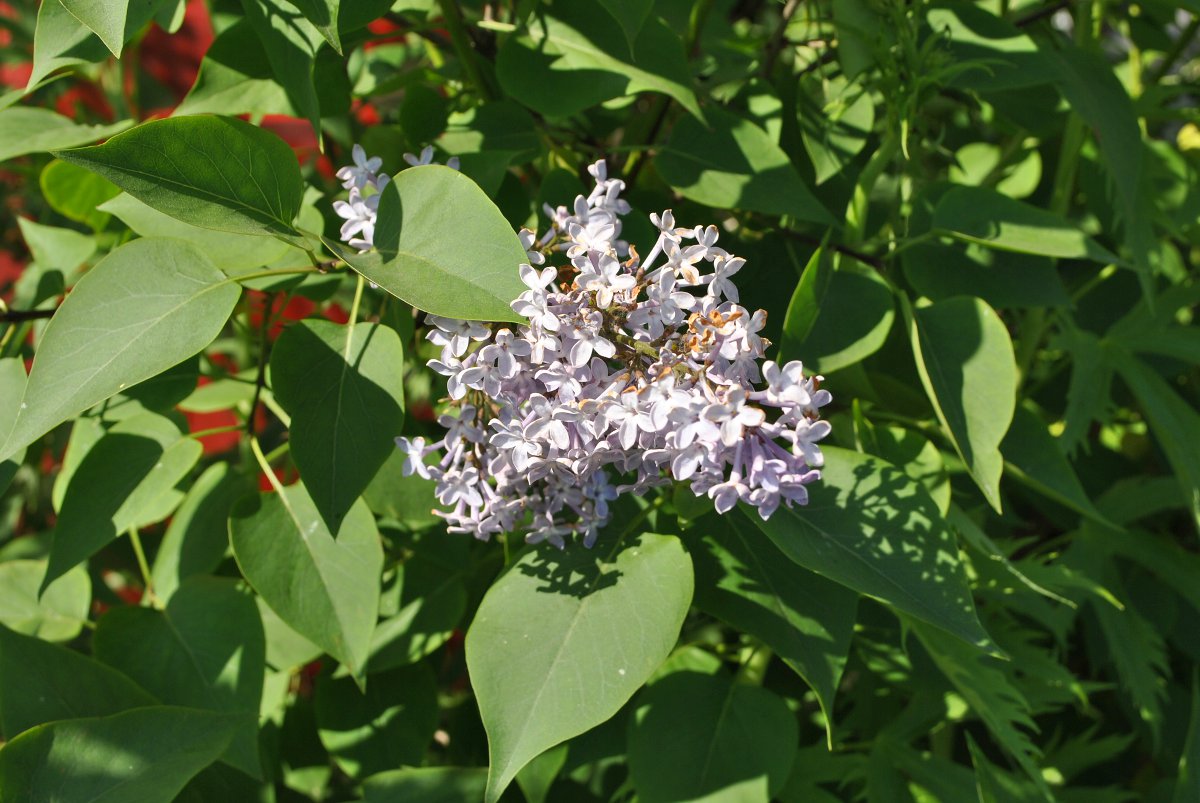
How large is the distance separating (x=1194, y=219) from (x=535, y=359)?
680 millimetres

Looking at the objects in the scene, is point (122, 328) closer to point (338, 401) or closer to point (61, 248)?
point (338, 401)

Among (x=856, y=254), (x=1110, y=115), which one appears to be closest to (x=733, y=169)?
(x=856, y=254)

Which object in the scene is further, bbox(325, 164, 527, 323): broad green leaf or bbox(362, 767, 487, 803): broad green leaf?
bbox(362, 767, 487, 803): broad green leaf

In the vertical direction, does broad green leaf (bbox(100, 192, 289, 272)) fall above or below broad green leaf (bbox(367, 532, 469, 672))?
above

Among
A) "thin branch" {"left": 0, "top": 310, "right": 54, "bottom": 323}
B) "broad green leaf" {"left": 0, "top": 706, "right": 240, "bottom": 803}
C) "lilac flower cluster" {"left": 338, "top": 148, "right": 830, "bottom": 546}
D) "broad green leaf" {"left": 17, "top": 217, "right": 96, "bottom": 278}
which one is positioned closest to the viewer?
"lilac flower cluster" {"left": 338, "top": 148, "right": 830, "bottom": 546}

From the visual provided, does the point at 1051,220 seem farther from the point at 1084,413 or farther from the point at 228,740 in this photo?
the point at 228,740

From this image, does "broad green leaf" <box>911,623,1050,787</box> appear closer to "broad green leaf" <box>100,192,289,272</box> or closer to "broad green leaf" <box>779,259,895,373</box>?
"broad green leaf" <box>779,259,895,373</box>

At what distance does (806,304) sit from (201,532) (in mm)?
451

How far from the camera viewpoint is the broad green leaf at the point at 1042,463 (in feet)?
2.23

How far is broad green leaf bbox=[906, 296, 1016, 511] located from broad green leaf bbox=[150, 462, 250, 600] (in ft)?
1.57

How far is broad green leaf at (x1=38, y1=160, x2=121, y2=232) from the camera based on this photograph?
76 centimetres

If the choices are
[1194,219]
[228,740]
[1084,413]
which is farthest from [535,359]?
[1194,219]

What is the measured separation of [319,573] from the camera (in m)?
0.62

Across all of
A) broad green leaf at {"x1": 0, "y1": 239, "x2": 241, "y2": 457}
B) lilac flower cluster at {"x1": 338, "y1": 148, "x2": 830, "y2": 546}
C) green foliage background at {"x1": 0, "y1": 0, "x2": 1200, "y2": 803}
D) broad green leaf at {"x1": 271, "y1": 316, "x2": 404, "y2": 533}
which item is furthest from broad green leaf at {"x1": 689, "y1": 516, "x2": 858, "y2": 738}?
broad green leaf at {"x1": 0, "y1": 239, "x2": 241, "y2": 457}
